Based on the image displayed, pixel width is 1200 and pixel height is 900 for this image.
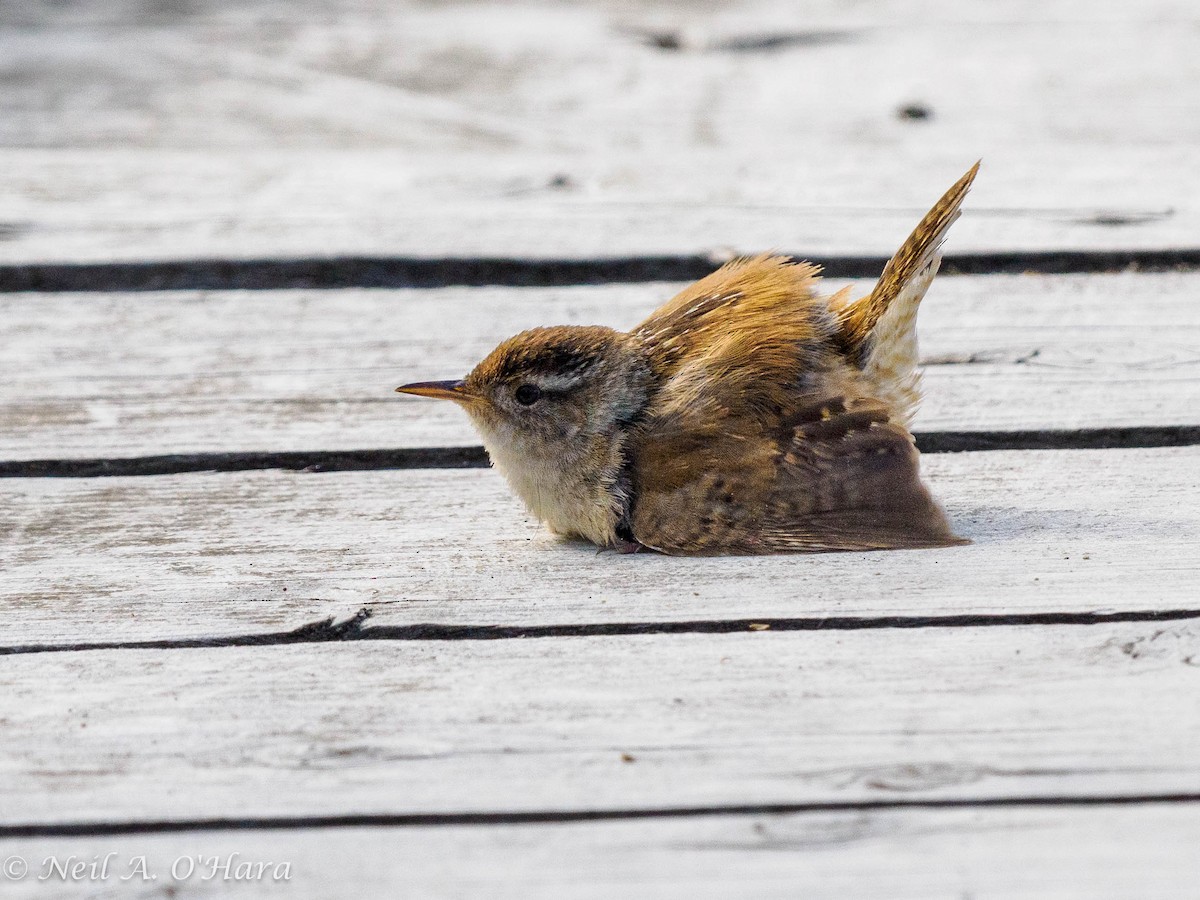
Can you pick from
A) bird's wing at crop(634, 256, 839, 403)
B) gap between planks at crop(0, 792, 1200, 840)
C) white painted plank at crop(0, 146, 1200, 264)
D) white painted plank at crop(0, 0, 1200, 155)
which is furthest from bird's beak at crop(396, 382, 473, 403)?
white painted plank at crop(0, 0, 1200, 155)

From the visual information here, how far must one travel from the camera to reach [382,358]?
11.6 feet

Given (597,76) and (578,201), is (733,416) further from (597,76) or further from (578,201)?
(597,76)

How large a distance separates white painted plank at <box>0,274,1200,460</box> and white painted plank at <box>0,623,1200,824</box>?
39.7 inches

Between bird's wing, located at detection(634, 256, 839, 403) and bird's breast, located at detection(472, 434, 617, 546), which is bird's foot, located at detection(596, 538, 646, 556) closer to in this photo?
bird's breast, located at detection(472, 434, 617, 546)

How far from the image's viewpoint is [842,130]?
5.09 m

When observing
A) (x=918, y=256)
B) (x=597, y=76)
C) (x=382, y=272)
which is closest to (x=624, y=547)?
(x=918, y=256)

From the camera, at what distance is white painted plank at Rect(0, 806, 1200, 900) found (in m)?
1.67

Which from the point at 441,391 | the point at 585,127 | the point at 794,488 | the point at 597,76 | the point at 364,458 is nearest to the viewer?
the point at 794,488

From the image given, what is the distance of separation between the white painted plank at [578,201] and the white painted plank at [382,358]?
253 mm

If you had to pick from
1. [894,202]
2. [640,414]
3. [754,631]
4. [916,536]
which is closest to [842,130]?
[894,202]

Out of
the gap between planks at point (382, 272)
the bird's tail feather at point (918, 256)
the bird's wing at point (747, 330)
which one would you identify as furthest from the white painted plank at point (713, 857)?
the gap between planks at point (382, 272)

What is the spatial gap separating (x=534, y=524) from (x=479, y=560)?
0.85ft

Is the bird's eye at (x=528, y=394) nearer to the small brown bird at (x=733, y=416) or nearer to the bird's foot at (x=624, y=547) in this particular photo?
the small brown bird at (x=733, y=416)

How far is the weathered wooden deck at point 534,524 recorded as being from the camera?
1.79 m
